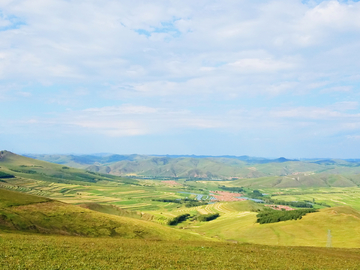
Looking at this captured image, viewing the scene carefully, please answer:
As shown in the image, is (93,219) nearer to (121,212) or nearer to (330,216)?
(121,212)

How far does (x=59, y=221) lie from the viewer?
259ft

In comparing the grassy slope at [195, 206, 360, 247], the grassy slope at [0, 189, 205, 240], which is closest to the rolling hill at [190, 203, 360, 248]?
the grassy slope at [195, 206, 360, 247]

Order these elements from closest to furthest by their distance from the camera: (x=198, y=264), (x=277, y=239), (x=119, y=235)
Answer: (x=198, y=264)
(x=119, y=235)
(x=277, y=239)

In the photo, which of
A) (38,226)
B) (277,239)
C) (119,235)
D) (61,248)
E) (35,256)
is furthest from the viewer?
(277,239)

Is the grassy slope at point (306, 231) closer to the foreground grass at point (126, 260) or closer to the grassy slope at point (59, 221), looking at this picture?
the grassy slope at point (59, 221)

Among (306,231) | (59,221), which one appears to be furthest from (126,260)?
(306,231)

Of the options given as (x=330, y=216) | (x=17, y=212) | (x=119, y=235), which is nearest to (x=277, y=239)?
(x=330, y=216)

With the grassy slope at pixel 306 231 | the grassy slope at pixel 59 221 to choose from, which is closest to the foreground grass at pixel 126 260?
the grassy slope at pixel 59 221

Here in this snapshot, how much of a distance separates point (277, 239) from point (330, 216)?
43.3m

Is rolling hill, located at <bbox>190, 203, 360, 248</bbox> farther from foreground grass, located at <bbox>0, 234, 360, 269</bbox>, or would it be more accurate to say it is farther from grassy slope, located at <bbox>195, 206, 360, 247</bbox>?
foreground grass, located at <bbox>0, 234, 360, 269</bbox>

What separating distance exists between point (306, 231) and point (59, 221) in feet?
379

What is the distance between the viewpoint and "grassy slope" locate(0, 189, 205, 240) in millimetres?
68125

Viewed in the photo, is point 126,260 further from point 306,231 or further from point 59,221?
point 306,231

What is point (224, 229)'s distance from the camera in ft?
516
